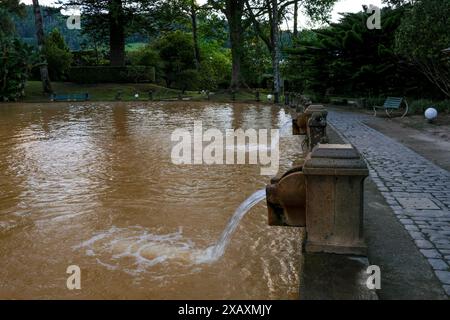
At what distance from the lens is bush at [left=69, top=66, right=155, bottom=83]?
124 feet

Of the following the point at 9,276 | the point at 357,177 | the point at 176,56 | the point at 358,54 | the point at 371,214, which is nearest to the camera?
the point at 357,177

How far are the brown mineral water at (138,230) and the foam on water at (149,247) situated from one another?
1cm

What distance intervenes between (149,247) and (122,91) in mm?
30902

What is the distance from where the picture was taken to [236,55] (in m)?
32.6

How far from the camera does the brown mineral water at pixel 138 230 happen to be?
14.2 feet

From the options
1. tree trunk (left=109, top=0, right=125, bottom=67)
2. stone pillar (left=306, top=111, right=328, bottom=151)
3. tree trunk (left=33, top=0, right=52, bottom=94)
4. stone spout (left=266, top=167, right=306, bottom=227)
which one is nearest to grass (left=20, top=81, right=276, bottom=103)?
tree trunk (left=33, top=0, right=52, bottom=94)

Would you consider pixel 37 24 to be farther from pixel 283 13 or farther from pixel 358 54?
pixel 358 54

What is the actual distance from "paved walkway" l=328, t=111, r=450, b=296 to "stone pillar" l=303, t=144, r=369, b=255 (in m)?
0.85

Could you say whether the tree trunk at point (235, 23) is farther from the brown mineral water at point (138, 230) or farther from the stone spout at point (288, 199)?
the stone spout at point (288, 199)

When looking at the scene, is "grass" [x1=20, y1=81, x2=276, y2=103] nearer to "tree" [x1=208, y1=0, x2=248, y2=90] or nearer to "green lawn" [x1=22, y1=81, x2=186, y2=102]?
"green lawn" [x1=22, y1=81, x2=186, y2=102]

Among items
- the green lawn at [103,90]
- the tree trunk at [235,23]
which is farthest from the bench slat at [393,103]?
the green lawn at [103,90]

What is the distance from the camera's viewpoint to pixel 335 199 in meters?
3.51

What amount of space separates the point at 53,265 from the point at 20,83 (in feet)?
98.7

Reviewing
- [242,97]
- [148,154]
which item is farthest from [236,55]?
[148,154]
